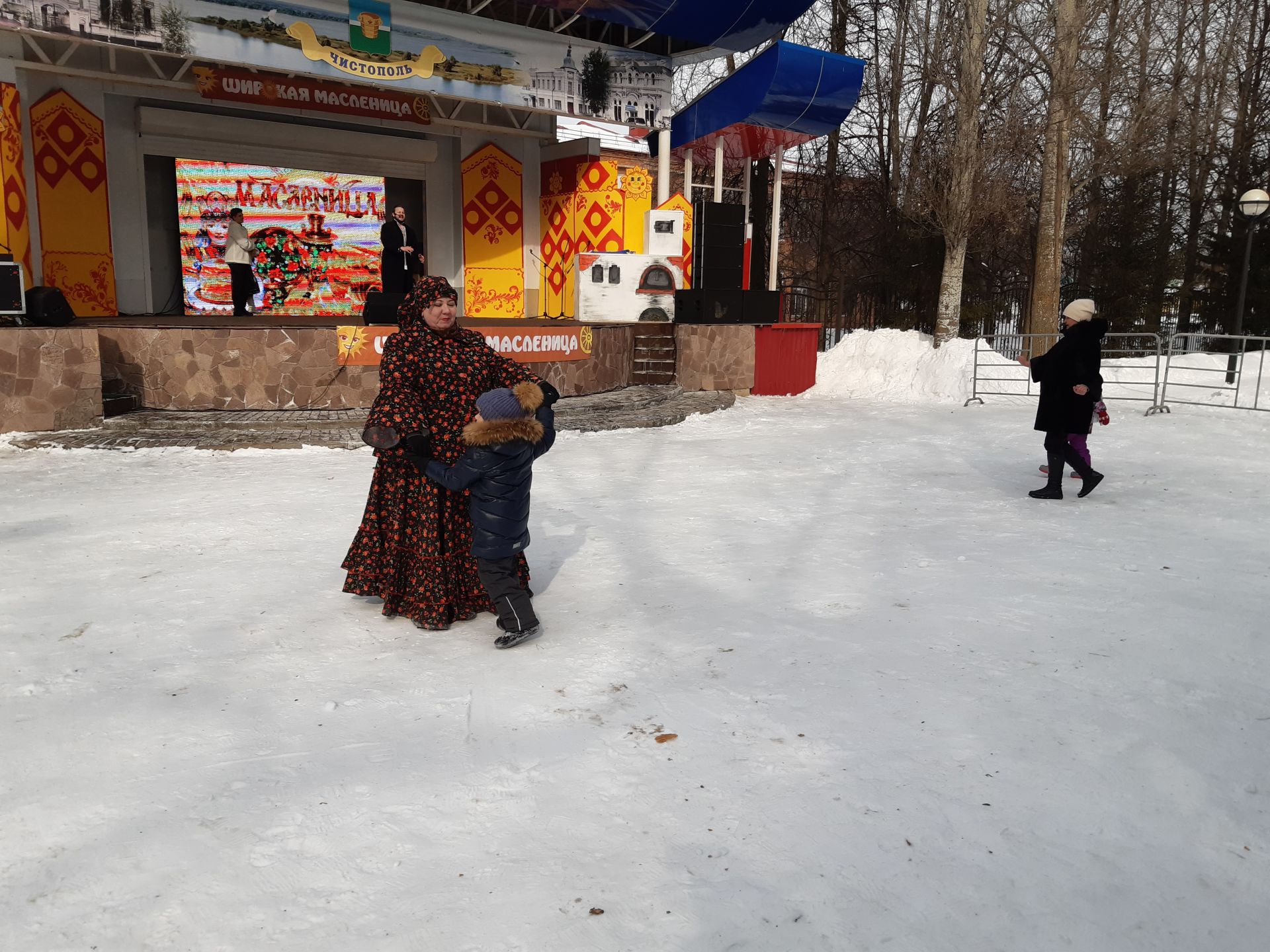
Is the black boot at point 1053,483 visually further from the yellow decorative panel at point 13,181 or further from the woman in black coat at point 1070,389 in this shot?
the yellow decorative panel at point 13,181

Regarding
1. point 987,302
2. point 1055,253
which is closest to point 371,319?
point 1055,253

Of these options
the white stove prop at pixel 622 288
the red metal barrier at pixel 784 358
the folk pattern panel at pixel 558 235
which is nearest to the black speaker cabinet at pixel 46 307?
the white stove prop at pixel 622 288

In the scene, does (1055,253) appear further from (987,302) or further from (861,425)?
(861,425)

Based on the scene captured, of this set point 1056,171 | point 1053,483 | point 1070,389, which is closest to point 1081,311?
point 1070,389

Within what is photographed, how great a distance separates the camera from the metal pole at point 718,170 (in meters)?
13.2

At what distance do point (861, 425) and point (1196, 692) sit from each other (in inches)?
282

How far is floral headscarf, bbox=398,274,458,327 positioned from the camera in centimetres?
391

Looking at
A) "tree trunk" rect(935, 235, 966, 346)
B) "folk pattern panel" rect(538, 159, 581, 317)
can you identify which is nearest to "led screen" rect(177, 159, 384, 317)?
"folk pattern panel" rect(538, 159, 581, 317)

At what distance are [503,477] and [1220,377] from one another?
1398 cm

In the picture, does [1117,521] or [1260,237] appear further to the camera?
[1260,237]

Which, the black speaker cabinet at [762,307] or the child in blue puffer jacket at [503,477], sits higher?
the black speaker cabinet at [762,307]

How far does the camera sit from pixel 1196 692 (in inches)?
135

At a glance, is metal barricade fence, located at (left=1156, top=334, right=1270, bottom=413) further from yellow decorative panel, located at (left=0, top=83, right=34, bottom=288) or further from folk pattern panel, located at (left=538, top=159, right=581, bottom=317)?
yellow decorative panel, located at (left=0, top=83, right=34, bottom=288)

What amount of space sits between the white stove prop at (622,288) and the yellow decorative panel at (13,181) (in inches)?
250
